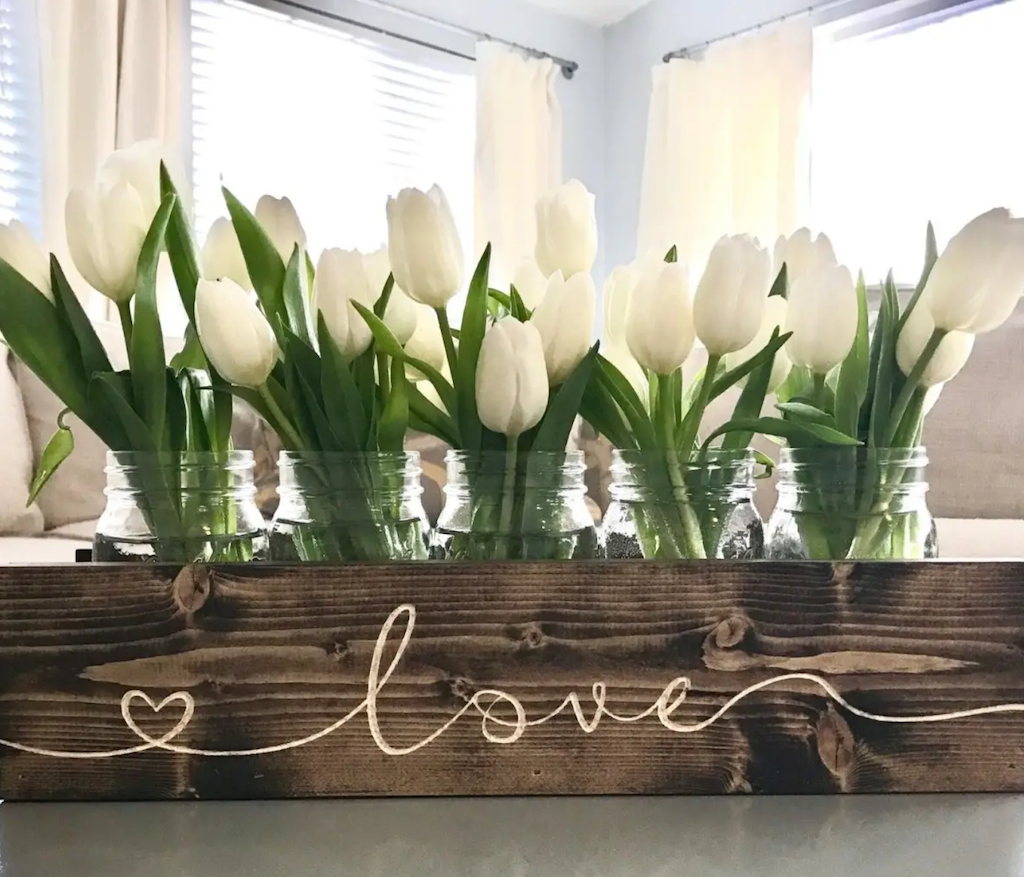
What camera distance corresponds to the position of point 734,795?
495mm

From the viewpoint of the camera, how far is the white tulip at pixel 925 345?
0.50m

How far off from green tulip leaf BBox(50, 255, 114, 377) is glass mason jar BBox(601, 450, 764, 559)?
0.30 m

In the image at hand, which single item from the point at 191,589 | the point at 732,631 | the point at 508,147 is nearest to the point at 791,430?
the point at 732,631

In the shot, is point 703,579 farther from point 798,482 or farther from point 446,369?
point 446,369

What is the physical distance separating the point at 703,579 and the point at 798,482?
0.30 ft

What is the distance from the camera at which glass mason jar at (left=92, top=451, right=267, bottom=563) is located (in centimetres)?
50

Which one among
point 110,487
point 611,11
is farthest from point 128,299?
point 611,11

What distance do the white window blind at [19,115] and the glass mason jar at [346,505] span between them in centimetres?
226

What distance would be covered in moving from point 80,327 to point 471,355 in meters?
0.22

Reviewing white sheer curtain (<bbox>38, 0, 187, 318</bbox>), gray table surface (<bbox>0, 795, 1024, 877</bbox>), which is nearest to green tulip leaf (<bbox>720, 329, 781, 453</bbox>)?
gray table surface (<bbox>0, 795, 1024, 877</bbox>)

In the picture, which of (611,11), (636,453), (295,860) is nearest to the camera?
(295,860)

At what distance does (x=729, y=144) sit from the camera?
2.99m

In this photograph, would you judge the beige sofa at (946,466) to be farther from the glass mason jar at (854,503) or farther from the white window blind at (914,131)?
the glass mason jar at (854,503)

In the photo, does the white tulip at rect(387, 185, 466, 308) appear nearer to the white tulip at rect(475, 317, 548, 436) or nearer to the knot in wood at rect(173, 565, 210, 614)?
the white tulip at rect(475, 317, 548, 436)
